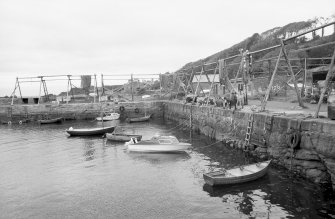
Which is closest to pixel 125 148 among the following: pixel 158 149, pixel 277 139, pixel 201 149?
pixel 158 149

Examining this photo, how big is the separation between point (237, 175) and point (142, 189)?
4539 mm

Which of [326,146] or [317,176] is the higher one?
[326,146]

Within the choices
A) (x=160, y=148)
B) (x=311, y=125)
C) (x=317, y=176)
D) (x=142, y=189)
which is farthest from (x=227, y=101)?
(x=142, y=189)

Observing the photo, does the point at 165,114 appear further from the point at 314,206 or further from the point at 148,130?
the point at 314,206

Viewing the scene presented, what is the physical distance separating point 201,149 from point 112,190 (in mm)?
9442

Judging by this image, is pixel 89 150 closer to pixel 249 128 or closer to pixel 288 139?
pixel 249 128

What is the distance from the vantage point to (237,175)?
13898 millimetres

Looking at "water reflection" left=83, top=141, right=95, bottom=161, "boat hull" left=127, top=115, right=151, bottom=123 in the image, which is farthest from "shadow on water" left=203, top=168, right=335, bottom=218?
"boat hull" left=127, top=115, right=151, bottom=123

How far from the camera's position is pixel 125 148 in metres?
23.5

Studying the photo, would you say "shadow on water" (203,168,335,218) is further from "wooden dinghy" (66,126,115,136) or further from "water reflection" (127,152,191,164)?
"wooden dinghy" (66,126,115,136)

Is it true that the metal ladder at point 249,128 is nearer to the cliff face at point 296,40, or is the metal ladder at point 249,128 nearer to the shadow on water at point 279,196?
the shadow on water at point 279,196

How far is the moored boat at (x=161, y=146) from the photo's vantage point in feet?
69.5

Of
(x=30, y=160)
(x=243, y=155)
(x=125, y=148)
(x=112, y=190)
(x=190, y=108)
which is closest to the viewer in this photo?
(x=112, y=190)

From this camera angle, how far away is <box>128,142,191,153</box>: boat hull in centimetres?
2116
